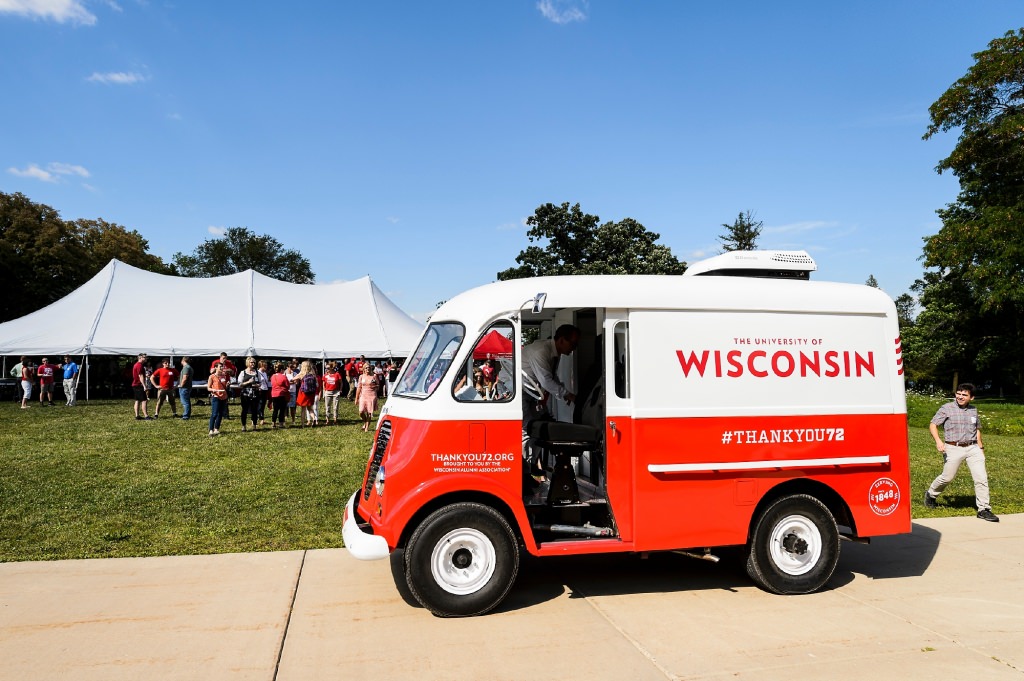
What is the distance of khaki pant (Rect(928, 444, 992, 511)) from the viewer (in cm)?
883

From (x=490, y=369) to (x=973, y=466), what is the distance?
664cm

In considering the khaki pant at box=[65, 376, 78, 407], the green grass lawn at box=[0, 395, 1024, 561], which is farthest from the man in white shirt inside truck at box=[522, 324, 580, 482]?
the khaki pant at box=[65, 376, 78, 407]

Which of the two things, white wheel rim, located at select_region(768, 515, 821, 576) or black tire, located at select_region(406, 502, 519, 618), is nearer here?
black tire, located at select_region(406, 502, 519, 618)

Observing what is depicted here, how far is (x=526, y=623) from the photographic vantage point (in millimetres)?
5324

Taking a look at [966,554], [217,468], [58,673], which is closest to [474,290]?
[58,673]

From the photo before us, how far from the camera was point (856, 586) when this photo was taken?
632cm

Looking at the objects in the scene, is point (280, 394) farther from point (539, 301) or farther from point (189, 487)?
point (539, 301)

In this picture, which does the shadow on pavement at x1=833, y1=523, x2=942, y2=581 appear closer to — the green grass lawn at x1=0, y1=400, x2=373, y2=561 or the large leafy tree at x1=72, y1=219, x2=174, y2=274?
the green grass lawn at x1=0, y1=400, x2=373, y2=561

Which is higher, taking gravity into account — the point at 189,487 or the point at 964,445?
the point at 964,445

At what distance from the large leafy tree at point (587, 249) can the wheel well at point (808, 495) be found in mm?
35409

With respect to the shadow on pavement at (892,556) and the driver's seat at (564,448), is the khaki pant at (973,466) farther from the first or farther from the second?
the driver's seat at (564,448)

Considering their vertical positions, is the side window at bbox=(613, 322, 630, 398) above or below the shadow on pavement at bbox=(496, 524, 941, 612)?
above

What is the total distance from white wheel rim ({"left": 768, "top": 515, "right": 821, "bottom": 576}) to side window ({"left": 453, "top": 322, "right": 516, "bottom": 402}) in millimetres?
2489

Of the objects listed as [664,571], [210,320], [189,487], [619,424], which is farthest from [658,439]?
[210,320]
